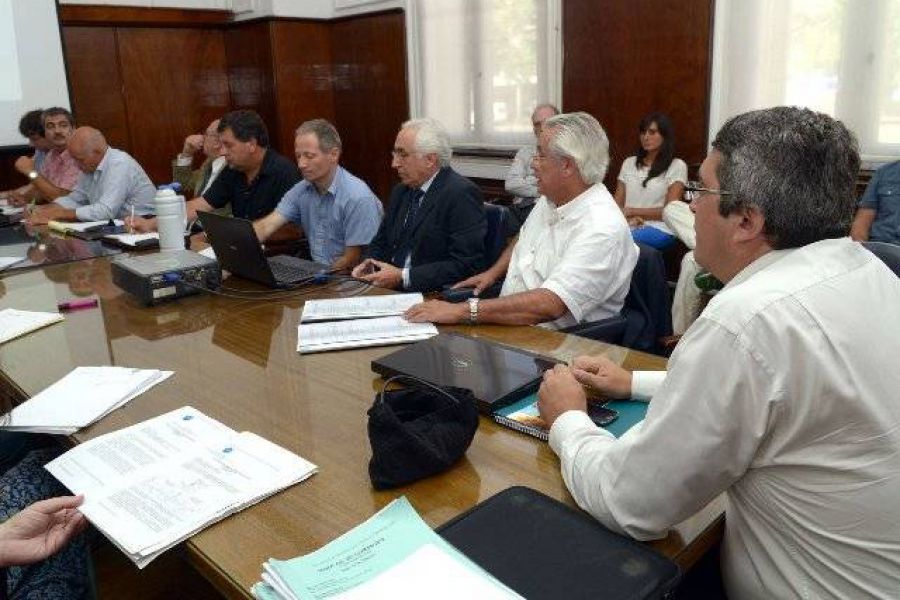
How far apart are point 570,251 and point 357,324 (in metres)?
0.65

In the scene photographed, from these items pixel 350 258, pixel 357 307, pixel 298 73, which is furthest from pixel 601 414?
pixel 298 73

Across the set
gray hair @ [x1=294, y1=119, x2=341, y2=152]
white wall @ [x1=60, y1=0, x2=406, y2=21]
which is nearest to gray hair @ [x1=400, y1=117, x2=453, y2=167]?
gray hair @ [x1=294, y1=119, x2=341, y2=152]

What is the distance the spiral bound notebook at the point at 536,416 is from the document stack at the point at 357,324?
1.50 feet

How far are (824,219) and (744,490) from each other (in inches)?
14.9

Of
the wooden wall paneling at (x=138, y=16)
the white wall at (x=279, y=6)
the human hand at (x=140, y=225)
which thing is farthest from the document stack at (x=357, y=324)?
the wooden wall paneling at (x=138, y=16)

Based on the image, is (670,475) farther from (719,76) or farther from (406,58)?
(406,58)

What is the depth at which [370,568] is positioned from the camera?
879 millimetres

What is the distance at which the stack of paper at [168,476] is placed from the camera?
1.01m

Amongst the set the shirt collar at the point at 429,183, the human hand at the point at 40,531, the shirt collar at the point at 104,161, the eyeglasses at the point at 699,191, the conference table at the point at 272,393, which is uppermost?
the eyeglasses at the point at 699,191

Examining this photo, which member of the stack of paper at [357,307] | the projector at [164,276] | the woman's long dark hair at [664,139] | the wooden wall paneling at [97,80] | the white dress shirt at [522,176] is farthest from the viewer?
the wooden wall paneling at [97,80]

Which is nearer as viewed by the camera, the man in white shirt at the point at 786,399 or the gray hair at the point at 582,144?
the man in white shirt at the point at 786,399

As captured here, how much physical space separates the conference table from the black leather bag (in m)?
0.03

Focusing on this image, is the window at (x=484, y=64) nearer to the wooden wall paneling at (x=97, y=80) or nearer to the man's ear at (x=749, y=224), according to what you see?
the wooden wall paneling at (x=97, y=80)

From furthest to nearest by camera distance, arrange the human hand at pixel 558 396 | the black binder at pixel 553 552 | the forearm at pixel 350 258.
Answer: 1. the forearm at pixel 350 258
2. the human hand at pixel 558 396
3. the black binder at pixel 553 552
